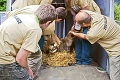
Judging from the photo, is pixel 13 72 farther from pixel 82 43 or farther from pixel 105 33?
pixel 82 43

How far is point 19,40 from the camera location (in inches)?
96.0

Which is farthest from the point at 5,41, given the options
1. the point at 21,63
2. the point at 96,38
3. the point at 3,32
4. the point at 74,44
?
the point at 74,44

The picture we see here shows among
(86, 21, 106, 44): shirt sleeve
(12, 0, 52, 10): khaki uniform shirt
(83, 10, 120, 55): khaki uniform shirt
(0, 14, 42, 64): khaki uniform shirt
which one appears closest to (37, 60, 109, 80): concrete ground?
(83, 10, 120, 55): khaki uniform shirt

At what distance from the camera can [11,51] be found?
2.48m

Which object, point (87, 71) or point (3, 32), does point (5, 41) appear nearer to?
point (3, 32)

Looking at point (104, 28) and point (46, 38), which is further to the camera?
point (46, 38)

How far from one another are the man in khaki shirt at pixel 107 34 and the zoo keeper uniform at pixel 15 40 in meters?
1.43

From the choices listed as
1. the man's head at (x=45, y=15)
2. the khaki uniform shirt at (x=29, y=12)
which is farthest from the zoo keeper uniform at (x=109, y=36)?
the man's head at (x=45, y=15)

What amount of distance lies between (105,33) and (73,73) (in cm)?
82

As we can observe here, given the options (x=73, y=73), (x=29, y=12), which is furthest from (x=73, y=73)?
(x=29, y=12)

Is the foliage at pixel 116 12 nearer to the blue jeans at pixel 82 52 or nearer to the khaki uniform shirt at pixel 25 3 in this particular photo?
the blue jeans at pixel 82 52

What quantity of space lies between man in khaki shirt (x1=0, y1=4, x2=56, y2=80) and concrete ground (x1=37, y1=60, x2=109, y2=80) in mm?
1268

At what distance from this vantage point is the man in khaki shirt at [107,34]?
12.2 feet

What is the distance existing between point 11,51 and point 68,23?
3.18m
